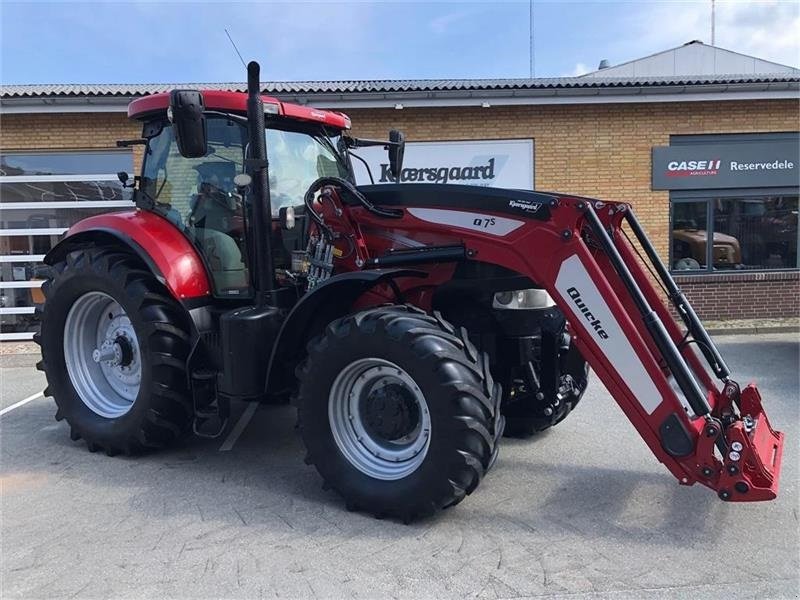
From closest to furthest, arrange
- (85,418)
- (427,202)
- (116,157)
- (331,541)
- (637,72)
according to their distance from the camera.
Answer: (331,541)
(427,202)
(85,418)
(116,157)
(637,72)

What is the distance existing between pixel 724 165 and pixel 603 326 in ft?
28.4

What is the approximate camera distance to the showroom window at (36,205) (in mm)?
10242

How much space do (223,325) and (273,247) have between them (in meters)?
0.73

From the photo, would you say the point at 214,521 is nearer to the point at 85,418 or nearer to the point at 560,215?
the point at 85,418

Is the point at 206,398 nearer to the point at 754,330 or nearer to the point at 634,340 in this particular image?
the point at 634,340

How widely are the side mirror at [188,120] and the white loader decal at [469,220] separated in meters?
1.31

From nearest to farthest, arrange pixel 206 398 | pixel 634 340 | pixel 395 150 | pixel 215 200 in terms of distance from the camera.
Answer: pixel 634 340 → pixel 206 398 → pixel 215 200 → pixel 395 150

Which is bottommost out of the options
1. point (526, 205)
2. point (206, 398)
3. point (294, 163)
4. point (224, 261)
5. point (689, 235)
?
point (206, 398)

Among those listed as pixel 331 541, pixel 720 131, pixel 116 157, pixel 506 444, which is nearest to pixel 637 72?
pixel 720 131

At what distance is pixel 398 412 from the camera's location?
3.71 meters

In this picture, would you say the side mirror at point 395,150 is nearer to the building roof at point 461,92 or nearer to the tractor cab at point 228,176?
the tractor cab at point 228,176

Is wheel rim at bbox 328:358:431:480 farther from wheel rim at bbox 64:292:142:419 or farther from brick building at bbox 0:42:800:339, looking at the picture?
brick building at bbox 0:42:800:339

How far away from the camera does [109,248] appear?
487 cm

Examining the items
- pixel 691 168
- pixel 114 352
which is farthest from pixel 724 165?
pixel 114 352
